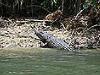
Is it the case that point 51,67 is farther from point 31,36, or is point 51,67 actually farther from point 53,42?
point 31,36

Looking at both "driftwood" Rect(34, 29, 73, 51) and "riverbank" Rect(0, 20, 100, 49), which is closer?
"driftwood" Rect(34, 29, 73, 51)

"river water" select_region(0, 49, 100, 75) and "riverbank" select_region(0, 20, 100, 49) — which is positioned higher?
"riverbank" select_region(0, 20, 100, 49)

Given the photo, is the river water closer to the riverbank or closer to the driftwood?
the driftwood

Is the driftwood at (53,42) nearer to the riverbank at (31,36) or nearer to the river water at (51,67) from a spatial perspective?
the riverbank at (31,36)

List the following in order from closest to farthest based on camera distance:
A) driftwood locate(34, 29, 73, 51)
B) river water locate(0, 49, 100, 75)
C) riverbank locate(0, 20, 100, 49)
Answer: river water locate(0, 49, 100, 75) < driftwood locate(34, 29, 73, 51) < riverbank locate(0, 20, 100, 49)

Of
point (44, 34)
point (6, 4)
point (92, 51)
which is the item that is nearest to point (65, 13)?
point (6, 4)

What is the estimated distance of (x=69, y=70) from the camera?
7711mm

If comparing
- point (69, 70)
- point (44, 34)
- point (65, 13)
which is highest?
point (65, 13)

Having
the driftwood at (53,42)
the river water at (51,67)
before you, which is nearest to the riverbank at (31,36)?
the driftwood at (53,42)

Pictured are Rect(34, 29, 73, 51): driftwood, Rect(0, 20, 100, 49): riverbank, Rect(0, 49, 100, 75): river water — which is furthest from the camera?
Rect(0, 20, 100, 49): riverbank

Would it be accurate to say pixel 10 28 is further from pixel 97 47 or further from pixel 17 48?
pixel 97 47

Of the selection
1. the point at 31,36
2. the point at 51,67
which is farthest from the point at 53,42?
the point at 51,67

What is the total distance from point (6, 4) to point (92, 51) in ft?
27.2

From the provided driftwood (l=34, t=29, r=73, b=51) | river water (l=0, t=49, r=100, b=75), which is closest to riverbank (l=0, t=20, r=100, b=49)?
driftwood (l=34, t=29, r=73, b=51)
